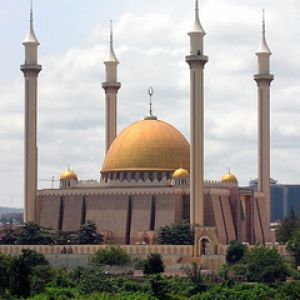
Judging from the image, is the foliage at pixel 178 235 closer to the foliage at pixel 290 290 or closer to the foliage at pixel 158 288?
the foliage at pixel 158 288

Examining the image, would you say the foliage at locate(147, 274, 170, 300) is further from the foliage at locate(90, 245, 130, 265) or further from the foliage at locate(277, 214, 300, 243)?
the foliage at locate(277, 214, 300, 243)

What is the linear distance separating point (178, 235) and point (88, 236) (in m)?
7.30

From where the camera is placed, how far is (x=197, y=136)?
106 metres

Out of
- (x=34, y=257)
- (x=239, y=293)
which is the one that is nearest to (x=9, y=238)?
(x=34, y=257)

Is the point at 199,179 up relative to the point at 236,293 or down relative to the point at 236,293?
up

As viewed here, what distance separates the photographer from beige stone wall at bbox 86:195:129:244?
11144 centimetres

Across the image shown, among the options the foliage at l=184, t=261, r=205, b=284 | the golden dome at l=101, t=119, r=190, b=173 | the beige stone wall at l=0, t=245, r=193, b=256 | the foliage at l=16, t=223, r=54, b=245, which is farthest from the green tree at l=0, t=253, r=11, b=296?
the golden dome at l=101, t=119, r=190, b=173

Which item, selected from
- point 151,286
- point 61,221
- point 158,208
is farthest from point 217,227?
point 151,286

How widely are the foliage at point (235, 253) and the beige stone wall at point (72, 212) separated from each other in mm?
13670

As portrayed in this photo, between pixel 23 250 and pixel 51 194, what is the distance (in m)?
10.5

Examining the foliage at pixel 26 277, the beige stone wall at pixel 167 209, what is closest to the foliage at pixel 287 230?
the beige stone wall at pixel 167 209

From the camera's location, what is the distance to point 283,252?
354 ft

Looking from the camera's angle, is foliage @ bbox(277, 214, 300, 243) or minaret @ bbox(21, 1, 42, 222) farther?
foliage @ bbox(277, 214, 300, 243)

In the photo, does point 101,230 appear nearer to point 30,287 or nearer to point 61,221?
Answer: point 61,221
